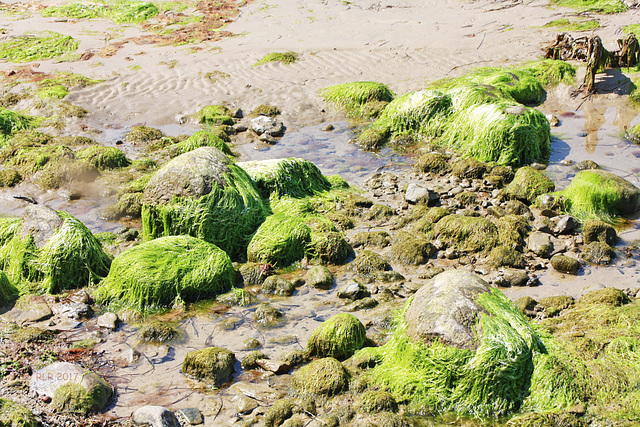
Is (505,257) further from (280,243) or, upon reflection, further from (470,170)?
(280,243)

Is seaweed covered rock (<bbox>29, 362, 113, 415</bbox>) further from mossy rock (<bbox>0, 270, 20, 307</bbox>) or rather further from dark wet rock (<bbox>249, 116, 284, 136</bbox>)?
dark wet rock (<bbox>249, 116, 284, 136</bbox>)

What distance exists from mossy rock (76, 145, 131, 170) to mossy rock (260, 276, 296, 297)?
15.3 ft

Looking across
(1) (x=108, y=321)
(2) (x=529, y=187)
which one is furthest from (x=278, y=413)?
(2) (x=529, y=187)

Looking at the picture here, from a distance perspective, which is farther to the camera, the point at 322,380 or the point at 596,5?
the point at 596,5

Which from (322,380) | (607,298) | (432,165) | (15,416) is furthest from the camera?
(432,165)

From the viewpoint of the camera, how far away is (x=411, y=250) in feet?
22.5

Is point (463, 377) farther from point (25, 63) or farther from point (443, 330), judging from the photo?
point (25, 63)

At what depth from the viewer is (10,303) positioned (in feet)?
20.5

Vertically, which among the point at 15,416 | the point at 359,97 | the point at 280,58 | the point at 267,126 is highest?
the point at 280,58

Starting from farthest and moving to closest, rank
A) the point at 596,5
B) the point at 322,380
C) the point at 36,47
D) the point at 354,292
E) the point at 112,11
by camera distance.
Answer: the point at 112,11 < the point at 36,47 < the point at 596,5 < the point at 354,292 < the point at 322,380

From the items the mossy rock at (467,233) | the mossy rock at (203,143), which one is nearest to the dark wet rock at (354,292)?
the mossy rock at (467,233)

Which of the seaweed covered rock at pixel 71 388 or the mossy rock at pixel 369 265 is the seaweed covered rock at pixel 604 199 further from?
the seaweed covered rock at pixel 71 388

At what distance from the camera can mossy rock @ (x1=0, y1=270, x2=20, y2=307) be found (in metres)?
6.20

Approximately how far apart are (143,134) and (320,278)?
598cm
